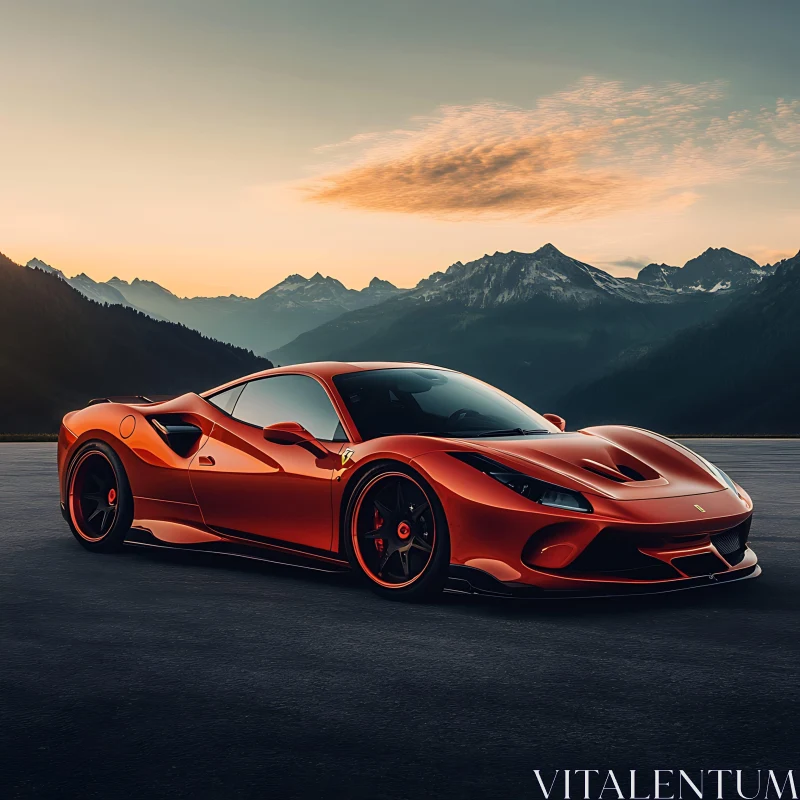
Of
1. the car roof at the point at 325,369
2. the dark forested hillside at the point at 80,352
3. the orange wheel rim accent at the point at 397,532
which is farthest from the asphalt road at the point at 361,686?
the dark forested hillside at the point at 80,352

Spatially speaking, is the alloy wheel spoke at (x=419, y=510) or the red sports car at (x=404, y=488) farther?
the alloy wheel spoke at (x=419, y=510)

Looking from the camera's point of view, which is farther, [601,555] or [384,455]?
[384,455]

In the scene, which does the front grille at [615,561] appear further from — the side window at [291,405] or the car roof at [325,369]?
the car roof at [325,369]

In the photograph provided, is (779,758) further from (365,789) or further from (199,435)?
(199,435)

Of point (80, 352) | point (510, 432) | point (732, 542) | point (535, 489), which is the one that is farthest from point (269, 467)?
point (80, 352)

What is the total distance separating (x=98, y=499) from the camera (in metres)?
7.40

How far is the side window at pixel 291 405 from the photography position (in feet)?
20.2

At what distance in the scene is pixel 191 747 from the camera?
10.7ft

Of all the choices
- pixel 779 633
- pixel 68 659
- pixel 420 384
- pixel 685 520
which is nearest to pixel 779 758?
pixel 779 633

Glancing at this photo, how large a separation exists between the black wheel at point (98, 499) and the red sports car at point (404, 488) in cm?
1

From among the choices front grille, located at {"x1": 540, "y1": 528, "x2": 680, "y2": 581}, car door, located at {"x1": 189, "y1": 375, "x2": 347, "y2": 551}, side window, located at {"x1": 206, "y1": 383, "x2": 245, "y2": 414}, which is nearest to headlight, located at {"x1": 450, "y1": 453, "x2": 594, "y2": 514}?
front grille, located at {"x1": 540, "y1": 528, "x2": 680, "y2": 581}

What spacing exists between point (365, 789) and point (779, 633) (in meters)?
2.53

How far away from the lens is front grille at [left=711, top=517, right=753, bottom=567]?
5465 mm

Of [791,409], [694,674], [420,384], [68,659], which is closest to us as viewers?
[694,674]
